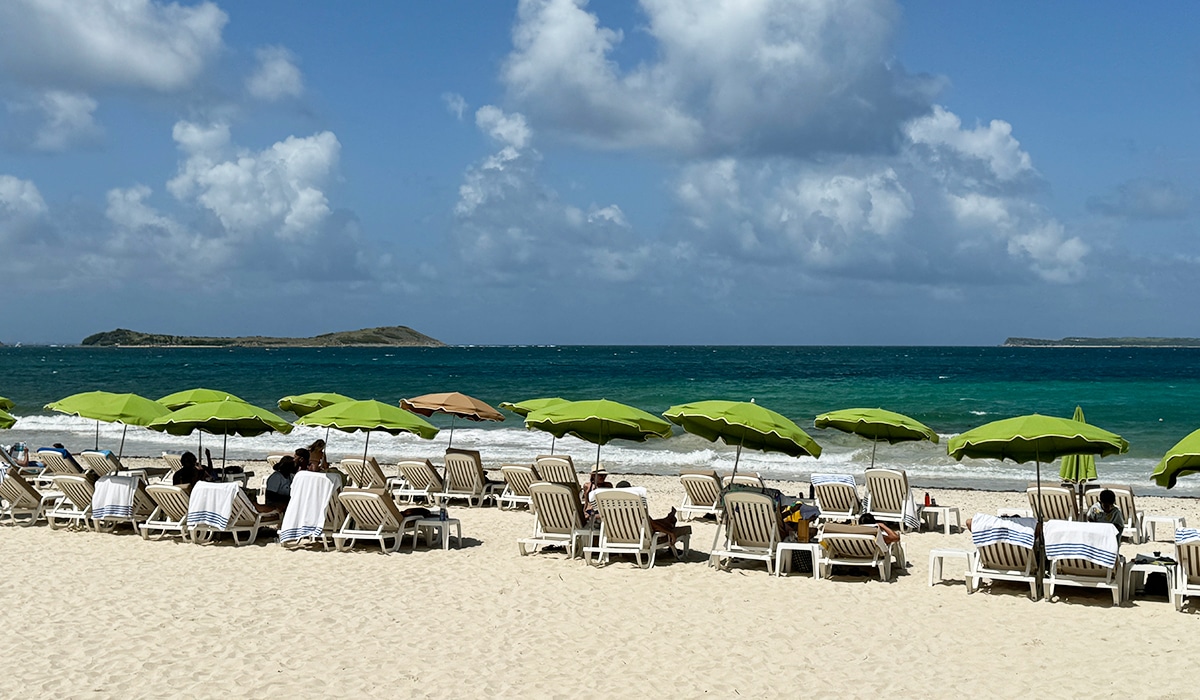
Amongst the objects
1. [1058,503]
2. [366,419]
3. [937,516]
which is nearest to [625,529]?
[366,419]

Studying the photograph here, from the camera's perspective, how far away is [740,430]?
10.9m

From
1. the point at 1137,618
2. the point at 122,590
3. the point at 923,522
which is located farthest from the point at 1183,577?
the point at 122,590

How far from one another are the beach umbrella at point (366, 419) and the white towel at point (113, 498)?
203 centimetres

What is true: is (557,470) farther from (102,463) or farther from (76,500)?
(102,463)

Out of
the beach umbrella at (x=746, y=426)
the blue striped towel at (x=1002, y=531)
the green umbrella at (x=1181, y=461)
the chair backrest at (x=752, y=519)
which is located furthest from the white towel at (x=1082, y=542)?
the beach umbrella at (x=746, y=426)

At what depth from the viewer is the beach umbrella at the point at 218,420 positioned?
11.7 meters

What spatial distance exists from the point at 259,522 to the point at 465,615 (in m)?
4.01

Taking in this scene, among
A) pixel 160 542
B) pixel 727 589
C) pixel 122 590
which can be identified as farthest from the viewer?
pixel 160 542

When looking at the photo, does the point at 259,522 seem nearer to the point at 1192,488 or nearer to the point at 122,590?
the point at 122,590

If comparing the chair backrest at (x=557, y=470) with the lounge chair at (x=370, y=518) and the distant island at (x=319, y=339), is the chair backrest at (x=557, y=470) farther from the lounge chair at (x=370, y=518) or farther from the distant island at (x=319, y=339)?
the distant island at (x=319, y=339)

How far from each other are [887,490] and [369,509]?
6379 mm

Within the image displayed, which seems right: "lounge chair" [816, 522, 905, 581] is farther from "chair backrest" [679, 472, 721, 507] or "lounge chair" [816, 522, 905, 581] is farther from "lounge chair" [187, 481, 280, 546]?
"lounge chair" [187, 481, 280, 546]

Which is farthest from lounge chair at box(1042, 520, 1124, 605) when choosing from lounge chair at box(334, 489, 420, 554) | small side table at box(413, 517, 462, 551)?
lounge chair at box(334, 489, 420, 554)

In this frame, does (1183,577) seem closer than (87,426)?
Yes
